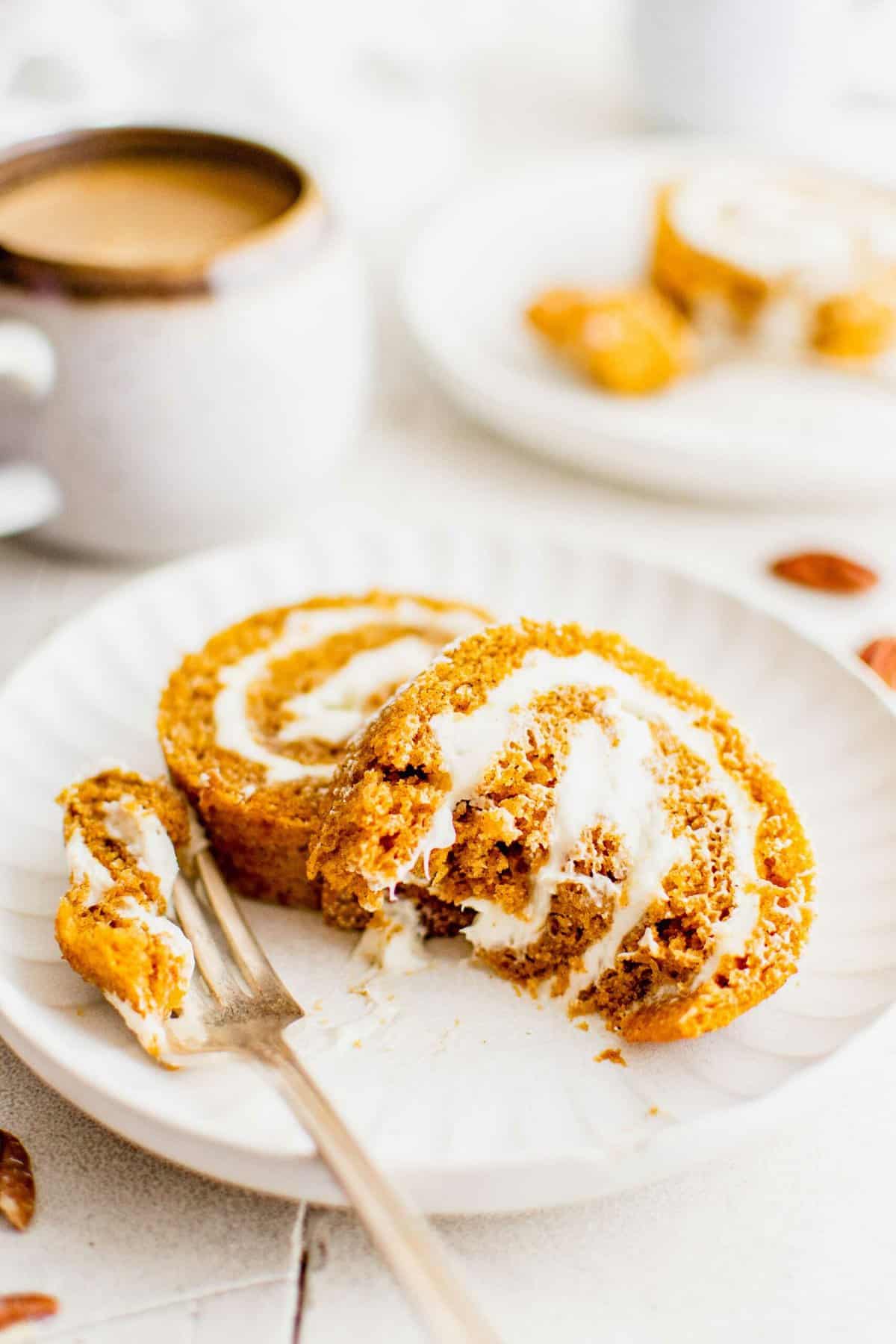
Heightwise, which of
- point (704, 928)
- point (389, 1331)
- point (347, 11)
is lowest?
A: point (389, 1331)

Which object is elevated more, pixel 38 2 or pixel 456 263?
pixel 38 2

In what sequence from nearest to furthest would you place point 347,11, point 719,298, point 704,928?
point 704,928 → point 719,298 → point 347,11

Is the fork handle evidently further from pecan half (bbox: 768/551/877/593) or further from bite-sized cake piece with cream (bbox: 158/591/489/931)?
pecan half (bbox: 768/551/877/593)

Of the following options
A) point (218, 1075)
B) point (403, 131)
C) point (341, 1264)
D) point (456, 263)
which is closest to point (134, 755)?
point (218, 1075)

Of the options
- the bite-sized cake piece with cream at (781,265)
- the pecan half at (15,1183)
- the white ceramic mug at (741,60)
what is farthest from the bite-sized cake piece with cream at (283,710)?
the white ceramic mug at (741,60)

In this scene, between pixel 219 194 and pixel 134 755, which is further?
pixel 219 194

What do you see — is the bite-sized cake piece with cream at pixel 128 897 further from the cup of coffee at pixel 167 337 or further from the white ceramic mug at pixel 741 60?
the white ceramic mug at pixel 741 60

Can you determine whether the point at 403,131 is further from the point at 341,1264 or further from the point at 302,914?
the point at 341,1264
